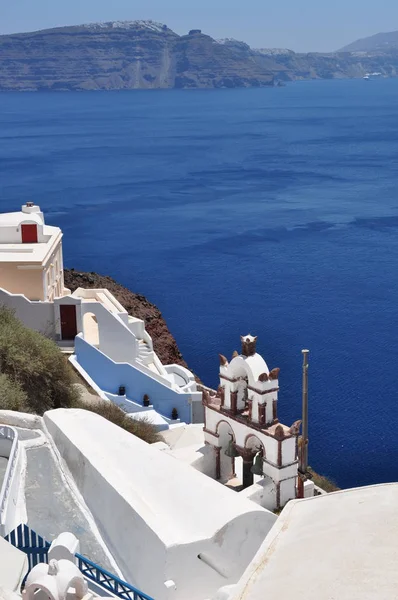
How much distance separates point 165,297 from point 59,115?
430 ft

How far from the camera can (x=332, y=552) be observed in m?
6.82

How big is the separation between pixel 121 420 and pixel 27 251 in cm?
793

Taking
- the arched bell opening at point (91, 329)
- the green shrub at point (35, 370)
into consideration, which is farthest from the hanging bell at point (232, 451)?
the arched bell opening at point (91, 329)

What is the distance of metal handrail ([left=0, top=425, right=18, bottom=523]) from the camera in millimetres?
10472

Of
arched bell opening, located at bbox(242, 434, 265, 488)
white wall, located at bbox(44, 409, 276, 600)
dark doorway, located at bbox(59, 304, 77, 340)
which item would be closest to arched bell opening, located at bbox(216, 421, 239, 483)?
arched bell opening, located at bbox(242, 434, 265, 488)

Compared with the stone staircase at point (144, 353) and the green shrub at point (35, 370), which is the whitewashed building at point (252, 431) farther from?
the stone staircase at point (144, 353)

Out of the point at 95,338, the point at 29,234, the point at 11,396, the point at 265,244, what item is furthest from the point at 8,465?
the point at 265,244

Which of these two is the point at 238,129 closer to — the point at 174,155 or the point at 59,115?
the point at 174,155

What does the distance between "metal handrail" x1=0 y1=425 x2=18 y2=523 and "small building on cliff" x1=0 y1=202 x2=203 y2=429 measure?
11557 mm

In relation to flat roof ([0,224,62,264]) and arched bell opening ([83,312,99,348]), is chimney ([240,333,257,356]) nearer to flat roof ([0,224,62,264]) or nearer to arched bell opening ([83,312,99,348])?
flat roof ([0,224,62,264])

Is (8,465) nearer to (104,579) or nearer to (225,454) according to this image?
(104,579)

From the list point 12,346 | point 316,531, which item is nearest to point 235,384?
point 12,346

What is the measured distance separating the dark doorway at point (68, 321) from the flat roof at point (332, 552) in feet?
58.5

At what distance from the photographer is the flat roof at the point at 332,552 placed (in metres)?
6.20
